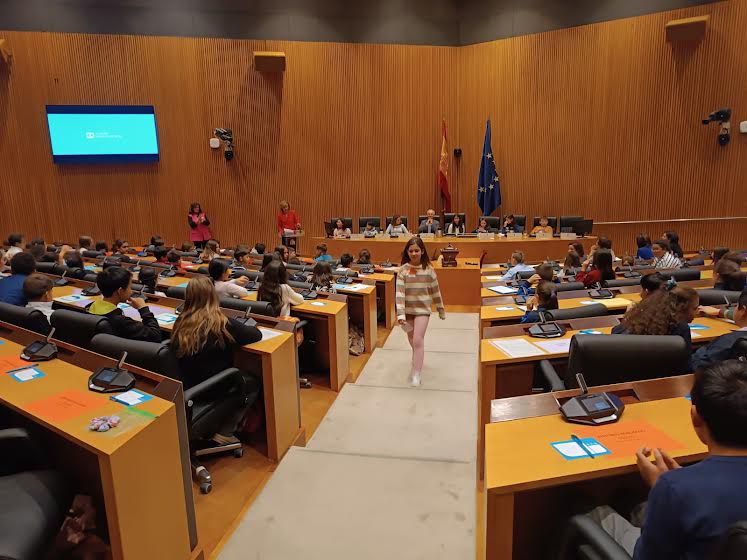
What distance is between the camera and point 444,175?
38.1 feet

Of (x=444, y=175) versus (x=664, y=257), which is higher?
(x=444, y=175)

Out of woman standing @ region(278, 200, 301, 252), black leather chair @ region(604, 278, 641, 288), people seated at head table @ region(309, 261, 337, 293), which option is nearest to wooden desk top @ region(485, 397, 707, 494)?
black leather chair @ region(604, 278, 641, 288)

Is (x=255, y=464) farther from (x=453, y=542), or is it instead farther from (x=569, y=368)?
(x=569, y=368)

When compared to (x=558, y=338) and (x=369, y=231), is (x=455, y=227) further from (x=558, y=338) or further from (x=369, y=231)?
(x=558, y=338)

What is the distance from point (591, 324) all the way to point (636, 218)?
29.1 ft

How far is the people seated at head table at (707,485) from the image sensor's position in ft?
3.54

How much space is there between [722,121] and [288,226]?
907cm

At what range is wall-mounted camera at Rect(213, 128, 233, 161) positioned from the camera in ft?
36.0

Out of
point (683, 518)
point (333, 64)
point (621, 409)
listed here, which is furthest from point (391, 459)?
point (333, 64)

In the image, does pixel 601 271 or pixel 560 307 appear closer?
pixel 560 307

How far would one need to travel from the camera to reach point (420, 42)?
1160cm

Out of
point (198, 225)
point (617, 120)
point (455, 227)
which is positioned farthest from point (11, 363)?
point (617, 120)

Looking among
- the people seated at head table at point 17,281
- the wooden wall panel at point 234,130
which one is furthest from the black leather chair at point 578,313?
the wooden wall panel at point 234,130

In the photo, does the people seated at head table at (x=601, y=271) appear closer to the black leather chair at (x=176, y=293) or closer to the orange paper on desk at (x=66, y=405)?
the black leather chair at (x=176, y=293)
